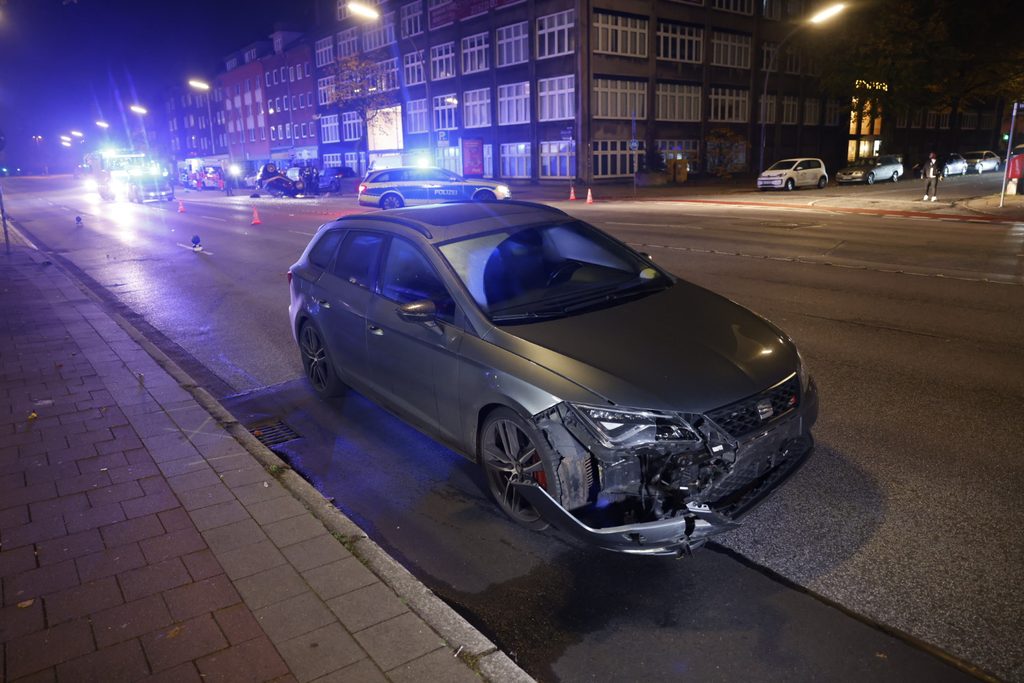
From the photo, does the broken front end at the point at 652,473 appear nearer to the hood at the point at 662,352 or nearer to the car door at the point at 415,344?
the hood at the point at 662,352

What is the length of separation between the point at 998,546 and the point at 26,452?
6.28 meters

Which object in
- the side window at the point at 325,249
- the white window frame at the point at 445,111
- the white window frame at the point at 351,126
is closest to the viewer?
the side window at the point at 325,249

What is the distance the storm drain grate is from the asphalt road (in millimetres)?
154

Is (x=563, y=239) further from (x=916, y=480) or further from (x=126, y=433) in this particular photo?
(x=126, y=433)

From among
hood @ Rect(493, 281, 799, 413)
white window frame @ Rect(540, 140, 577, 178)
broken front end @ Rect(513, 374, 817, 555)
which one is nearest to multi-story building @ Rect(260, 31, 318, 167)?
white window frame @ Rect(540, 140, 577, 178)

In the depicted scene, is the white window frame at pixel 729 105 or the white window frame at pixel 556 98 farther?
the white window frame at pixel 729 105

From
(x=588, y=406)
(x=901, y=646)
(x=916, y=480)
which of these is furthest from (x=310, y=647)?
(x=916, y=480)

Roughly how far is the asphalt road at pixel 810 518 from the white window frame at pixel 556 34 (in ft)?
119

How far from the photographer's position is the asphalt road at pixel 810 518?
309cm

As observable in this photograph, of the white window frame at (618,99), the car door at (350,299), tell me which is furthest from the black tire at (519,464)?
the white window frame at (618,99)

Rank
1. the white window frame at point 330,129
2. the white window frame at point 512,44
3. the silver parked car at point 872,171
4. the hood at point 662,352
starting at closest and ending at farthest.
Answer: the hood at point 662,352
the silver parked car at point 872,171
the white window frame at point 512,44
the white window frame at point 330,129

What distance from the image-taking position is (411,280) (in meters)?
4.98

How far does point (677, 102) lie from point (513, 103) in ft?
36.7

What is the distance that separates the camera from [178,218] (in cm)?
2823
